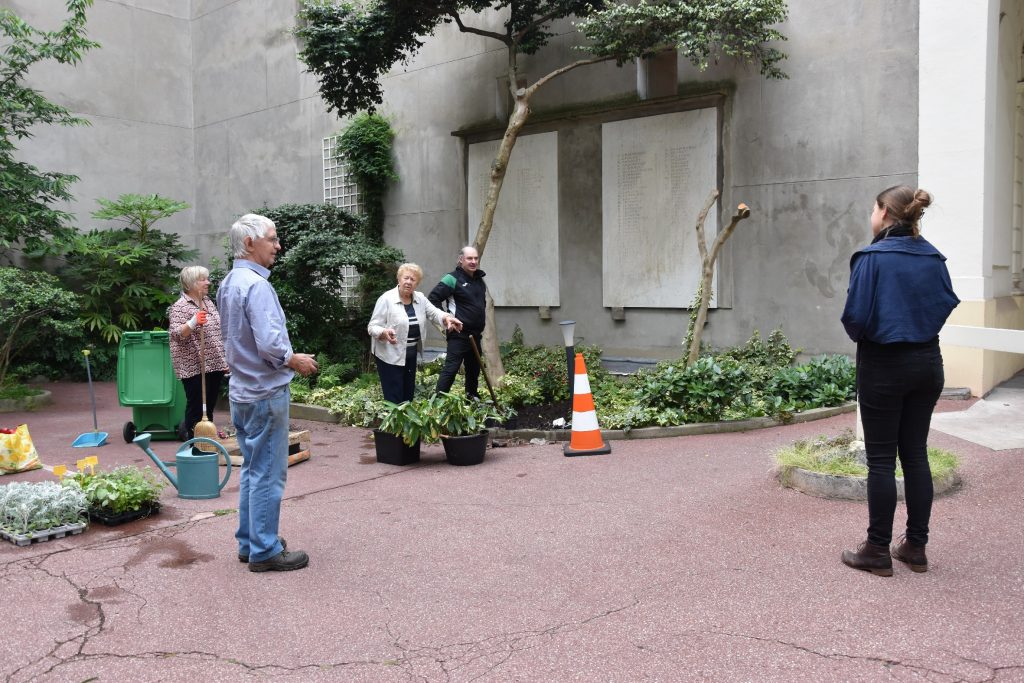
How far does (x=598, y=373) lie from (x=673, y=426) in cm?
317

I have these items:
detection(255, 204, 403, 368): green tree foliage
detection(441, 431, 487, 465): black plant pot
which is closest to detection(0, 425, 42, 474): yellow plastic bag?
detection(441, 431, 487, 465): black plant pot

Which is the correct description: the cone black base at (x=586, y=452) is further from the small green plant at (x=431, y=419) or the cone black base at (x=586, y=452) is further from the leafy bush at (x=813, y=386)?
the leafy bush at (x=813, y=386)

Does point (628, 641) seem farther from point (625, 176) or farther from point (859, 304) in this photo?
point (625, 176)

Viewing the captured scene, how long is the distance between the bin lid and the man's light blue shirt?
5.10 m

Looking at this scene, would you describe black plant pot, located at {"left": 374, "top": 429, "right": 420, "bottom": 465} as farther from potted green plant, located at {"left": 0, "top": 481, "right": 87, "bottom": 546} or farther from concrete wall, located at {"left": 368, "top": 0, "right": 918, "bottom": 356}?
concrete wall, located at {"left": 368, "top": 0, "right": 918, "bottom": 356}

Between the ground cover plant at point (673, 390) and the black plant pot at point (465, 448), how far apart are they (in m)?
0.50

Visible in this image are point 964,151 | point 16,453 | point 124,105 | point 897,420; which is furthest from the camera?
point 124,105

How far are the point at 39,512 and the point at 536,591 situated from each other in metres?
3.25

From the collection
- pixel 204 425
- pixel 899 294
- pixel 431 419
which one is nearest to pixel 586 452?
pixel 431 419

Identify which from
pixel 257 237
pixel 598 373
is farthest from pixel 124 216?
pixel 257 237

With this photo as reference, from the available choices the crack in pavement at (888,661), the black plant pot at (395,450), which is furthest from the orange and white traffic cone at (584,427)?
the crack in pavement at (888,661)

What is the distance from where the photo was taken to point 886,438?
4289mm

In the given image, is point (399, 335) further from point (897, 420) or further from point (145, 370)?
point (897, 420)

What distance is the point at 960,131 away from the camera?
918 centimetres
